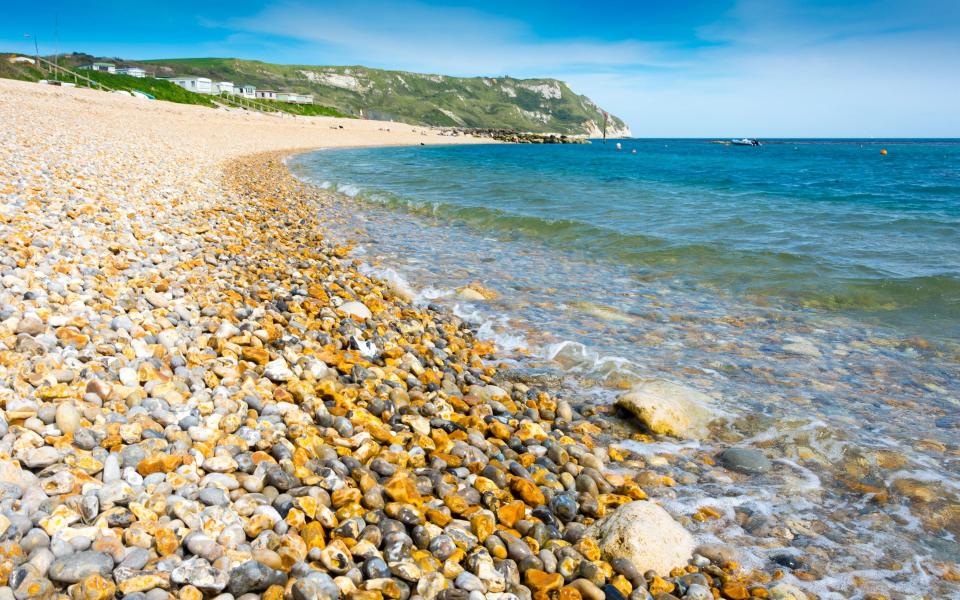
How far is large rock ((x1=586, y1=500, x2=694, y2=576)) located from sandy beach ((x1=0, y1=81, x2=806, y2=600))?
1cm

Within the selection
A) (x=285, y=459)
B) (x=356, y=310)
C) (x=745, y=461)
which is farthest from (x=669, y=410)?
(x=356, y=310)

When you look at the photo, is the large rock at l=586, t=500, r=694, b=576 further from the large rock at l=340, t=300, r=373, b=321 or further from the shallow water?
the large rock at l=340, t=300, r=373, b=321

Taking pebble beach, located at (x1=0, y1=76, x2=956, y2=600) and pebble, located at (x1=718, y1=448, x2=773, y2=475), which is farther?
pebble, located at (x1=718, y1=448, x2=773, y2=475)

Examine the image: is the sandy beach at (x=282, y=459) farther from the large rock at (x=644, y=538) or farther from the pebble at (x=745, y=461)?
the pebble at (x=745, y=461)

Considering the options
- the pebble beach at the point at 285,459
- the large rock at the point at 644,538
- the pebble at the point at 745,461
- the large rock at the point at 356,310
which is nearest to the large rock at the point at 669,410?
the pebble beach at the point at 285,459

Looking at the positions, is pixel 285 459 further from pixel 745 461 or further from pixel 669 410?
pixel 745 461

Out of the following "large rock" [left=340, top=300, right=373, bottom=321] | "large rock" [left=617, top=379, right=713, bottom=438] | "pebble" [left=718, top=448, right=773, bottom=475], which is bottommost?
"pebble" [left=718, top=448, right=773, bottom=475]

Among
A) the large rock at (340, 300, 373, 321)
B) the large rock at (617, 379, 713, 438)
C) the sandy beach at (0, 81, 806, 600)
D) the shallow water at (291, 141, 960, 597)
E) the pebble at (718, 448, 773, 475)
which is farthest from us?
the large rock at (340, 300, 373, 321)

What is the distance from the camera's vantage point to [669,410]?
4.52 metres

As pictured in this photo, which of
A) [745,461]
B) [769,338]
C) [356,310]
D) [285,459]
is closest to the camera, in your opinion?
[285,459]

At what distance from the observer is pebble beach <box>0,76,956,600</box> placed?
2344 mm

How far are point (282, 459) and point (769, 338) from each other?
563 centimetres

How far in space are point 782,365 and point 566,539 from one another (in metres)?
3.78

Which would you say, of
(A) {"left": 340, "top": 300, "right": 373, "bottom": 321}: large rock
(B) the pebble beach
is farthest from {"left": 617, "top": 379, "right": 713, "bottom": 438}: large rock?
(A) {"left": 340, "top": 300, "right": 373, "bottom": 321}: large rock
